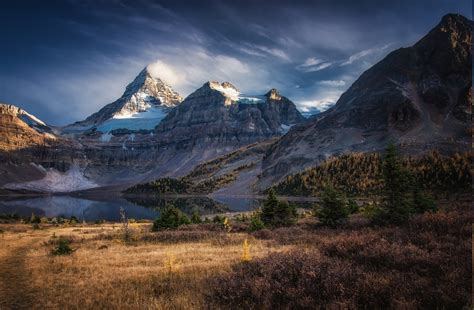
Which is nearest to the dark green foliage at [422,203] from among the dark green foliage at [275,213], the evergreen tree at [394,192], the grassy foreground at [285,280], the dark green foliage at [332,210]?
the evergreen tree at [394,192]

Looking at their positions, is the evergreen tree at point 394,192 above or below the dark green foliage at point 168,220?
above

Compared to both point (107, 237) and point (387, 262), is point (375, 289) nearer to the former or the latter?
point (387, 262)

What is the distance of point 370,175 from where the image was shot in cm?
14325

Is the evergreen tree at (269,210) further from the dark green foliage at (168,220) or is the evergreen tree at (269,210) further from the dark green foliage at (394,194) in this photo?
the dark green foliage at (394,194)

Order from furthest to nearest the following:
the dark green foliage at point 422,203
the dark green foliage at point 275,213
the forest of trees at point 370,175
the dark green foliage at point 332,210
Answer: the forest of trees at point 370,175
the dark green foliage at point 275,213
the dark green foliage at point 422,203
the dark green foliage at point 332,210

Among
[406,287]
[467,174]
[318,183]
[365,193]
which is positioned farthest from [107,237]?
[318,183]

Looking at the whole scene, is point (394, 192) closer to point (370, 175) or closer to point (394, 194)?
point (394, 194)

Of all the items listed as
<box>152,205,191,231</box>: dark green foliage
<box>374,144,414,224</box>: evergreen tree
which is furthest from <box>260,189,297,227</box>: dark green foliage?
<box>374,144,414,224</box>: evergreen tree

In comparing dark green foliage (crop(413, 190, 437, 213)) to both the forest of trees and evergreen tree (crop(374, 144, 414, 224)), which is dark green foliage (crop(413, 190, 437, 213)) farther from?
the forest of trees

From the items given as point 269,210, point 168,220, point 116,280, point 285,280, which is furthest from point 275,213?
point 285,280

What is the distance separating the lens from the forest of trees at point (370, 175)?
302 feet

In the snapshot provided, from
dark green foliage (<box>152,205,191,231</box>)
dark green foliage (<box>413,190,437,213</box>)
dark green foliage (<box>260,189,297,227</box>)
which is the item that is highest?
dark green foliage (<box>413,190,437,213</box>)

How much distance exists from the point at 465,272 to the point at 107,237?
109ft

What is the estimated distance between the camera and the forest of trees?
92125mm
